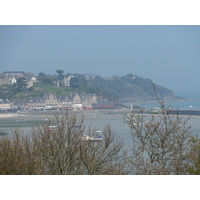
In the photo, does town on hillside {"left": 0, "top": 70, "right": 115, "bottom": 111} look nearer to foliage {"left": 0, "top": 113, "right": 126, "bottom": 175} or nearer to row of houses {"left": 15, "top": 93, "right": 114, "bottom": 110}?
row of houses {"left": 15, "top": 93, "right": 114, "bottom": 110}

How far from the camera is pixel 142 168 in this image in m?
2.93

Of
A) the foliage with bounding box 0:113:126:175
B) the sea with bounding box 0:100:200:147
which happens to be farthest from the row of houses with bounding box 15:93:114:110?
the foliage with bounding box 0:113:126:175

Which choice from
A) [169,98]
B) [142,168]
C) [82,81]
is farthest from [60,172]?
[169,98]

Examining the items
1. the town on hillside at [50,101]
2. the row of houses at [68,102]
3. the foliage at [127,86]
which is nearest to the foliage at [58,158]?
the town on hillside at [50,101]

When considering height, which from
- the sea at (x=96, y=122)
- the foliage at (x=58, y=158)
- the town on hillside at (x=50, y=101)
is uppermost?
the town on hillside at (x=50, y=101)

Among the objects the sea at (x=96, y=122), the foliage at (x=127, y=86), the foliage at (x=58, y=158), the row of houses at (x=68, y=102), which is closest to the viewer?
the foliage at (x=58, y=158)

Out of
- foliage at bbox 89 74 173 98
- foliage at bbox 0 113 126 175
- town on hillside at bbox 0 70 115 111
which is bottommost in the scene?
foliage at bbox 0 113 126 175

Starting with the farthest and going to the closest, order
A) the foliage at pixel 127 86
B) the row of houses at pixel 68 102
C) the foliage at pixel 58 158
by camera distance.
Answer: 1. the foliage at pixel 127 86
2. the row of houses at pixel 68 102
3. the foliage at pixel 58 158

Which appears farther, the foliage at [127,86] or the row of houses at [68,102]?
the foliage at [127,86]

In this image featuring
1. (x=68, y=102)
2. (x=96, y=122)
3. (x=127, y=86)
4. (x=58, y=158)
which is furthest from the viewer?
(x=127, y=86)

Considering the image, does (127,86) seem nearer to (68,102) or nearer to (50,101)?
(68,102)

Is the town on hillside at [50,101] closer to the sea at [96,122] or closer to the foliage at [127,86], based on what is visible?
the sea at [96,122]

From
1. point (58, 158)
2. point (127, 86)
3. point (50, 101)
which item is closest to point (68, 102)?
point (50, 101)

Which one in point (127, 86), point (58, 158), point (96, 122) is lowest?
point (96, 122)
